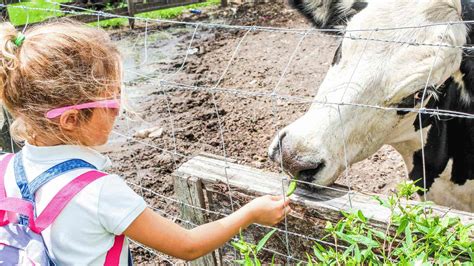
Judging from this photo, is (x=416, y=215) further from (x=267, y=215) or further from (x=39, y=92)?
(x=39, y=92)

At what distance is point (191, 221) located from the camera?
2408mm

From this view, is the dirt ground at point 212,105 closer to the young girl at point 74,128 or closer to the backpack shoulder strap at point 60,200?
the young girl at point 74,128

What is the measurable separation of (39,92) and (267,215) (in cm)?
83

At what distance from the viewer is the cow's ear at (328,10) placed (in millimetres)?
2727

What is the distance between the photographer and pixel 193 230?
168 cm

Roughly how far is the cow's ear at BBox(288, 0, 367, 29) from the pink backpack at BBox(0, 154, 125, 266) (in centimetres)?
170

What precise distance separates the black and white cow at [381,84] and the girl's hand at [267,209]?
0.27 meters

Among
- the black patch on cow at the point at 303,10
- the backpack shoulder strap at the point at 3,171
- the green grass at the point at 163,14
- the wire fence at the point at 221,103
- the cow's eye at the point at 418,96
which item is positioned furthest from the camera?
the green grass at the point at 163,14

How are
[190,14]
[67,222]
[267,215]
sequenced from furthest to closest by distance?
[190,14] → [267,215] → [67,222]

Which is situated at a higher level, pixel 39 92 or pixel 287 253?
pixel 39 92

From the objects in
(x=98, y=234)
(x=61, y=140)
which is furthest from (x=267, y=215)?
(x=61, y=140)

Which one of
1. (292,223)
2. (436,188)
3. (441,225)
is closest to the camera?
(441,225)

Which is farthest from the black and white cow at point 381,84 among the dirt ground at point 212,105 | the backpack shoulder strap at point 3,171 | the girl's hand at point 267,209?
the backpack shoulder strap at point 3,171

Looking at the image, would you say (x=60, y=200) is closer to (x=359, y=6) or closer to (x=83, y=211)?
(x=83, y=211)
